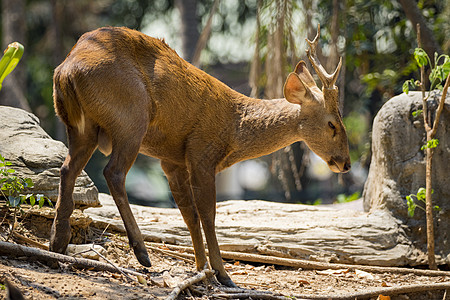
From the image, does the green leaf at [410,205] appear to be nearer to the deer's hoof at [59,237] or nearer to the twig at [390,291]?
the twig at [390,291]

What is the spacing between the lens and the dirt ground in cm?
393

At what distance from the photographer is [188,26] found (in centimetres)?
1636

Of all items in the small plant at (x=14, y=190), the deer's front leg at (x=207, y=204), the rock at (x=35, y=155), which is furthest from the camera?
the rock at (x=35, y=155)

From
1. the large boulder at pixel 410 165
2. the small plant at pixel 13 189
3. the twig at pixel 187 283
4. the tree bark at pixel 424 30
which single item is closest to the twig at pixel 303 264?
the large boulder at pixel 410 165

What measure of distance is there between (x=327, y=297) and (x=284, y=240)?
1594 mm

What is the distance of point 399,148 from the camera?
277 inches

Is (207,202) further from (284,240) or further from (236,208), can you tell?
(236,208)

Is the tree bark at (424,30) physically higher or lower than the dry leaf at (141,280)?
higher

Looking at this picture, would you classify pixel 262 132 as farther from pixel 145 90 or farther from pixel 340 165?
pixel 145 90

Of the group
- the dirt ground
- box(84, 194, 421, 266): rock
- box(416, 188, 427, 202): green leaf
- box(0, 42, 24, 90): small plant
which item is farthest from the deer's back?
box(416, 188, 427, 202): green leaf

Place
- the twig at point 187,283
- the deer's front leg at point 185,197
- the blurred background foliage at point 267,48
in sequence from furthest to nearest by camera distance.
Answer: the blurred background foliage at point 267,48, the deer's front leg at point 185,197, the twig at point 187,283

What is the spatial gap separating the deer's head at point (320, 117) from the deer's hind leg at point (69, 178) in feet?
6.35

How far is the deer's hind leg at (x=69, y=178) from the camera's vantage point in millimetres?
4600

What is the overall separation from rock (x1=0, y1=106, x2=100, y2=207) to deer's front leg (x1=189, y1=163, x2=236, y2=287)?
4.78 ft
